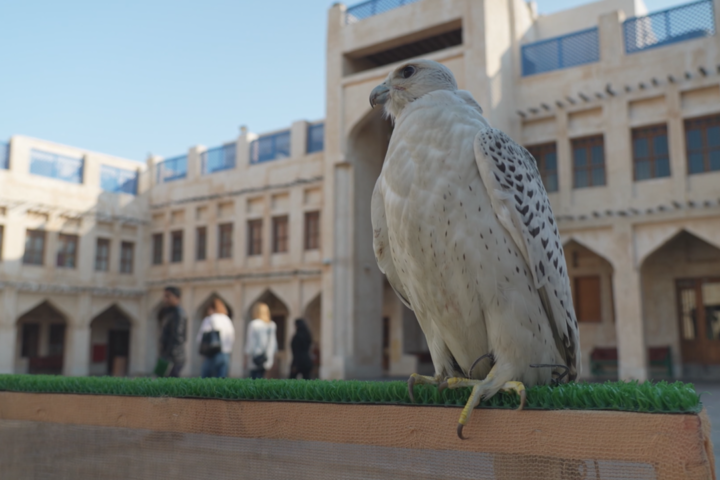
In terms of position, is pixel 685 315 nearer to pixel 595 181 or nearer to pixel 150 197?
pixel 595 181

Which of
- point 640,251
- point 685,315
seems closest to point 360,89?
point 640,251

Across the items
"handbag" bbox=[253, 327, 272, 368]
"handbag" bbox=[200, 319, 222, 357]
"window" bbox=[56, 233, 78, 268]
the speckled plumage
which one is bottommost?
"handbag" bbox=[253, 327, 272, 368]

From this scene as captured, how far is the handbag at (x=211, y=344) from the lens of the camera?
8875 millimetres

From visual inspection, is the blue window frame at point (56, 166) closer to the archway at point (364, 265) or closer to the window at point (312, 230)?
the window at point (312, 230)

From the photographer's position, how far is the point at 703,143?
17.4 metres

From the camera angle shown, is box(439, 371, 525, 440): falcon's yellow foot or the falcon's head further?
the falcon's head

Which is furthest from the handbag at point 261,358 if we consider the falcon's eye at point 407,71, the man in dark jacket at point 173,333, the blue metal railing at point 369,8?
the blue metal railing at point 369,8

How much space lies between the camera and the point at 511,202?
9.15 ft

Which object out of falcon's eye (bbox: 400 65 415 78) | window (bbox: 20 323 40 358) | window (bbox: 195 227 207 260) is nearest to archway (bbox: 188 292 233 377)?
window (bbox: 195 227 207 260)

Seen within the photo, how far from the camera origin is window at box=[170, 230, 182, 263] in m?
29.2

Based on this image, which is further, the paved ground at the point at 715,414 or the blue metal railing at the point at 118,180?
the blue metal railing at the point at 118,180

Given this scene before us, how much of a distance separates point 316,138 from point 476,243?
2329 centimetres

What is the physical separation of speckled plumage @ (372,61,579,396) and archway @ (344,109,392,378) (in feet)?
62.7

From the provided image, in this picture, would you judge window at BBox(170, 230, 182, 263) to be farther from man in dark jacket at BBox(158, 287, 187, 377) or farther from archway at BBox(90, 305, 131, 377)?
man in dark jacket at BBox(158, 287, 187, 377)
